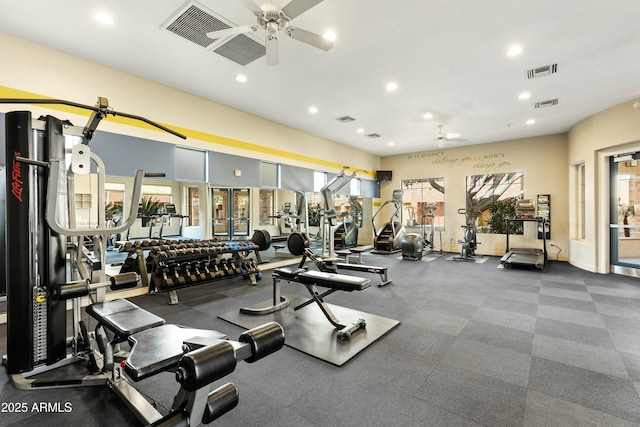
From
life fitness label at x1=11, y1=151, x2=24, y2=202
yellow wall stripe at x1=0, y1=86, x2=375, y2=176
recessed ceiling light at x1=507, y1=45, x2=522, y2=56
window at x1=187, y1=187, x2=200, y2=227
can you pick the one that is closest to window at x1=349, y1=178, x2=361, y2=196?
yellow wall stripe at x1=0, y1=86, x2=375, y2=176

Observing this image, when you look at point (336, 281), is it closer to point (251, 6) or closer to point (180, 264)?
point (251, 6)

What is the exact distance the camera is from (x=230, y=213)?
19.2 feet

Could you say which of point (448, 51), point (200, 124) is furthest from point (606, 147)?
point (200, 124)

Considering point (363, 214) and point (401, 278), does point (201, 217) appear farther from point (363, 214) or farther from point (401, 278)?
point (363, 214)

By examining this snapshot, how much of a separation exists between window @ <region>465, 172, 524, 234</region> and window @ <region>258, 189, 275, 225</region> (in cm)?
596

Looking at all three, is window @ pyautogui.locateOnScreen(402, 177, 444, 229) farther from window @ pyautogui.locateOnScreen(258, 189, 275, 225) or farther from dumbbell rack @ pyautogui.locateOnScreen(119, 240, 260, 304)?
dumbbell rack @ pyautogui.locateOnScreen(119, 240, 260, 304)

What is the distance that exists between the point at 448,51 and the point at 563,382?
3613 mm

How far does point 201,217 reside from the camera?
5344mm

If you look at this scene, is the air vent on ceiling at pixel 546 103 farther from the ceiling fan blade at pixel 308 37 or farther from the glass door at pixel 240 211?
the glass door at pixel 240 211

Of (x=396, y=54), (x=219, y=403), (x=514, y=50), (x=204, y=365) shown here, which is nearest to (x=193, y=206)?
(x=396, y=54)

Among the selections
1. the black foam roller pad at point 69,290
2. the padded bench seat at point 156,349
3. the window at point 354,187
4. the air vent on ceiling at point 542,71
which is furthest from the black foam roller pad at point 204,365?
the window at point 354,187

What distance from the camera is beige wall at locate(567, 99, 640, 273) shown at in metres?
5.27

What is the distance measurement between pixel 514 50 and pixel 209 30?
366 cm

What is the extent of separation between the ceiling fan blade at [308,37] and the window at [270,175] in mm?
3825
